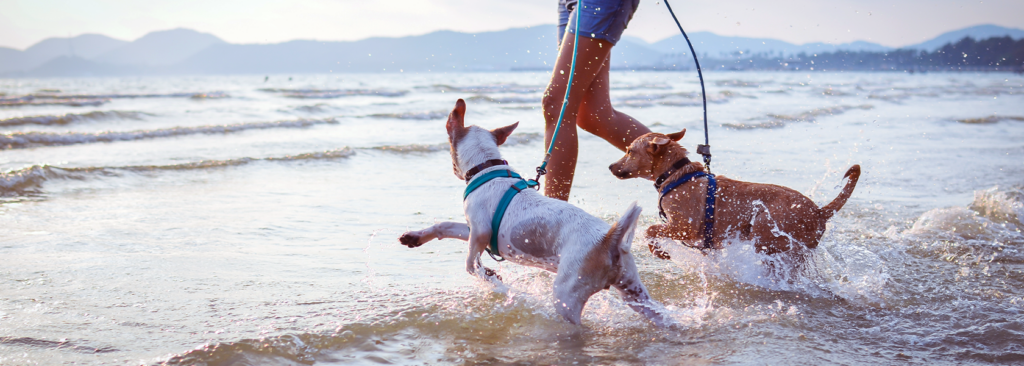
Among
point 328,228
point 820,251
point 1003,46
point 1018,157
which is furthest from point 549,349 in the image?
point 1003,46

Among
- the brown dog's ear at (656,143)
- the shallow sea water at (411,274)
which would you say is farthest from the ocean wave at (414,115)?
the brown dog's ear at (656,143)

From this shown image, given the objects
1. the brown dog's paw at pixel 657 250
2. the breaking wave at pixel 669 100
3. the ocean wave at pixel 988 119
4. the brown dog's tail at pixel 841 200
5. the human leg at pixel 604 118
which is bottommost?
the brown dog's paw at pixel 657 250

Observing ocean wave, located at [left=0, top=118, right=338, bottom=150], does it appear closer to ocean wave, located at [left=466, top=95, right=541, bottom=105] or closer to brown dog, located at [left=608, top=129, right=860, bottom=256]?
ocean wave, located at [left=466, top=95, right=541, bottom=105]

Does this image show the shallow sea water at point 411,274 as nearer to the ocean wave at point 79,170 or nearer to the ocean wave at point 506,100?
the ocean wave at point 79,170

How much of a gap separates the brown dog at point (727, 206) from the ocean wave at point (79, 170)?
475cm

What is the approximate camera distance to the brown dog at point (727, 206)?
321cm

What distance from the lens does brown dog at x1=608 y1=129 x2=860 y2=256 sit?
10.5 ft

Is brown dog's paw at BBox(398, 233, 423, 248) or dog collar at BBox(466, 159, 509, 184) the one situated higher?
dog collar at BBox(466, 159, 509, 184)

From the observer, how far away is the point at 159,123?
11953mm

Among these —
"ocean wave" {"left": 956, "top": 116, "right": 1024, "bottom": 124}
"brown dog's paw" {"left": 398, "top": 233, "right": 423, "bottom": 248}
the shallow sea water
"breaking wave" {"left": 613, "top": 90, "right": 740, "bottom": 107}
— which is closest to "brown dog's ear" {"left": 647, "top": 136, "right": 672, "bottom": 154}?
the shallow sea water

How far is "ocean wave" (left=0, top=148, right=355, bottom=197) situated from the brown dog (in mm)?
4752

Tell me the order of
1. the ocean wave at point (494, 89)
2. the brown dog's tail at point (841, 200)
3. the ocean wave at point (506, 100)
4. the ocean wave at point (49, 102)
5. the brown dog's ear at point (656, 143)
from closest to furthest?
the brown dog's tail at point (841, 200) → the brown dog's ear at point (656, 143) → the ocean wave at point (49, 102) → the ocean wave at point (506, 100) → the ocean wave at point (494, 89)

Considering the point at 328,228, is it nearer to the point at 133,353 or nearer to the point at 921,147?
the point at 133,353

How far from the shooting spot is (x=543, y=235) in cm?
262
